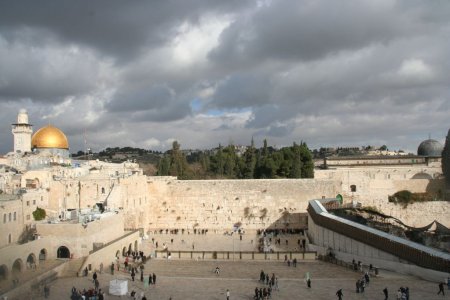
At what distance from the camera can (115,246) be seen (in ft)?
79.3

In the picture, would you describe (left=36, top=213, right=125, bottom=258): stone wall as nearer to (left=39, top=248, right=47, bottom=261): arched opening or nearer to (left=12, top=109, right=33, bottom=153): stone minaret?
(left=39, top=248, right=47, bottom=261): arched opening

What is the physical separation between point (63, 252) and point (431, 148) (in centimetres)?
4314

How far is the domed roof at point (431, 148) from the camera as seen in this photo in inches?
2048

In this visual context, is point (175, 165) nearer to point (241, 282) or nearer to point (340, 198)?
point (340, 198)

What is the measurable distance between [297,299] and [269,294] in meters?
1.03

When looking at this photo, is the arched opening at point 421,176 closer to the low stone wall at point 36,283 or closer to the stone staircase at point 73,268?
the stone staircase at point 73,268

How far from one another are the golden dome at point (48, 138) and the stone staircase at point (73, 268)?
24784mm

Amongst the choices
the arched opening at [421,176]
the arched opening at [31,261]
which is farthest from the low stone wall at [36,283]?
the arched opening at [421,176]

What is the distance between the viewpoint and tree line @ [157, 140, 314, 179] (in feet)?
146

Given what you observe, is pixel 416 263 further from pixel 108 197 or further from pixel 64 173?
pixel 64 173

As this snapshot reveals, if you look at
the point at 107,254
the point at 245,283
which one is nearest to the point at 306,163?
the point at 107,254

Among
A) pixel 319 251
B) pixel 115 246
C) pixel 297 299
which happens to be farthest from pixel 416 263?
pixel 115 246

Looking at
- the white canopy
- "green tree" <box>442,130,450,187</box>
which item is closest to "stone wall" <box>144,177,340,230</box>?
"green tree" <box>442,130,450,187</box>

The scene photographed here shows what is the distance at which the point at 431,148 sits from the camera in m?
52.5
